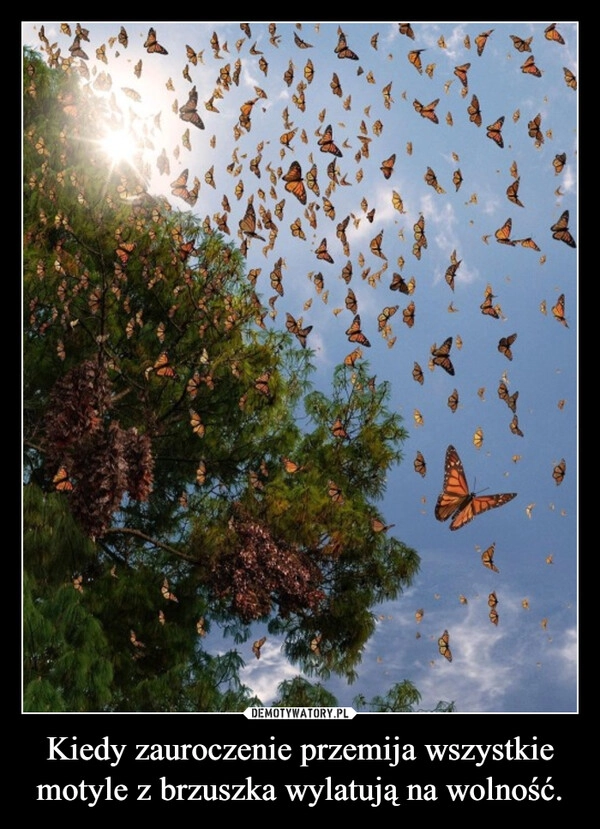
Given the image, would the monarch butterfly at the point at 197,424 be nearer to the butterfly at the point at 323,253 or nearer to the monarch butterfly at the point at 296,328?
the monarch butterfly at the point at 296,328

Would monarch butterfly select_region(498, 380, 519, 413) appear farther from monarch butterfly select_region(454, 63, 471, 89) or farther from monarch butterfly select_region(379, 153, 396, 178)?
monarch butterfly select_region(454, 63, 471, 89)

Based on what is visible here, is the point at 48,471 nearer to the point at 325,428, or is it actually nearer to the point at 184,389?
the point at 184,389

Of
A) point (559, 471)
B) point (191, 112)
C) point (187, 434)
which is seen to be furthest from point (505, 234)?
point (187, 434)

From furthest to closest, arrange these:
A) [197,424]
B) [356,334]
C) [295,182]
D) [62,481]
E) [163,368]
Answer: [197,424], [163,368], [356,334], [295,182], [62,481]

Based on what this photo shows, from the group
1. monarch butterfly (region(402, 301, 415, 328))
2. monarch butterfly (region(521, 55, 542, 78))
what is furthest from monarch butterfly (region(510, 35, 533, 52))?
monarch butterfly (region(402, 301, 415, 328))

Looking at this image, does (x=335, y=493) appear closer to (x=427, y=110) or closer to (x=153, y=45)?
(x=427, y=110)
